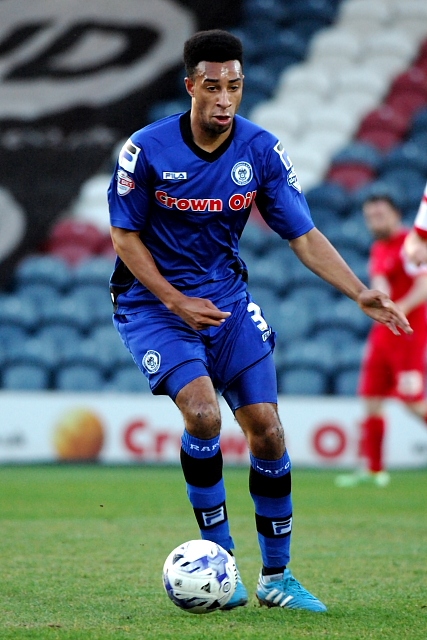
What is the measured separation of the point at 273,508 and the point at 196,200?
4.00 feet

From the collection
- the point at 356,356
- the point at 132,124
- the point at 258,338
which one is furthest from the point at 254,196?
the point at 132,124

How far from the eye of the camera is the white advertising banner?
11055 millimetres

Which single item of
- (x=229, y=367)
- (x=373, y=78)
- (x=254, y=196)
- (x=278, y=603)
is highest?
(x=373, y=78)

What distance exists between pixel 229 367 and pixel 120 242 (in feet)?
2.07

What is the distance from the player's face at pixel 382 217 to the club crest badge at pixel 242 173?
16.4 ft

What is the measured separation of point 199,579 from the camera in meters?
3.73

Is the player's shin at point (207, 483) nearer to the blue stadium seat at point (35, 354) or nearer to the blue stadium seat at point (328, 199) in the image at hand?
the blue stadium seat at point (35, 354)

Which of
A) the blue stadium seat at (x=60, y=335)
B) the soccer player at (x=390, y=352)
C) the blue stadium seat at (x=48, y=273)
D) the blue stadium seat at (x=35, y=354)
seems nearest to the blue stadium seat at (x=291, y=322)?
the blue stadium seat at (x=60, y=335)

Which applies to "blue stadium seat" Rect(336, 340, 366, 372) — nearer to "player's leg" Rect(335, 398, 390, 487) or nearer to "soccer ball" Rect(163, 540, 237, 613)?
"player's leg" Rect(335, 398, 390, 487)

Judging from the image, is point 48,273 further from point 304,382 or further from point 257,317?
point 257,317

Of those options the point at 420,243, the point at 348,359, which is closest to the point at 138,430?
the point at 348,359

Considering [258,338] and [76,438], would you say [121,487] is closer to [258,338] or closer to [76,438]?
[76,438]

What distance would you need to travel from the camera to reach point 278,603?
410cm

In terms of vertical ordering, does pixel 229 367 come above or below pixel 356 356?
above
